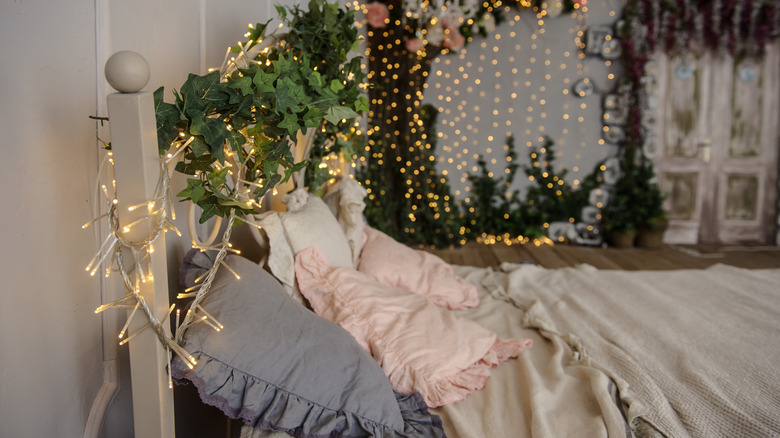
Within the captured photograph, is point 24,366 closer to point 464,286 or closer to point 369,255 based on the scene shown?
point 369,255

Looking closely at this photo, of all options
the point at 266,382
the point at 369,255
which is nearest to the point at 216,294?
the point at 266,382

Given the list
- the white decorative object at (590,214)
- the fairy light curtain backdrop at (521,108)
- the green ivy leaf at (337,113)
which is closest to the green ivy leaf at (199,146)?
the green ivy leaf at (337,113)

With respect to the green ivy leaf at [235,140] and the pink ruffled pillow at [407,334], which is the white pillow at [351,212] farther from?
the green ivy leaf at [235,140]

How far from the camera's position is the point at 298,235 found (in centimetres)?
191

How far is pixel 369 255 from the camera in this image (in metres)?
2.39

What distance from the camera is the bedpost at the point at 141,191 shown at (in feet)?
3.42

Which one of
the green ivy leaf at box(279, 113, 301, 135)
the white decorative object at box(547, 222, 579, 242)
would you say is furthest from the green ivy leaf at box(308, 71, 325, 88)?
the white decorative object at box(547, 222, 579, 242)

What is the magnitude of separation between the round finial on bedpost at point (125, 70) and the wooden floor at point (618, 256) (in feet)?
12.1

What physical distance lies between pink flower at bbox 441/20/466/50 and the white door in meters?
1.96

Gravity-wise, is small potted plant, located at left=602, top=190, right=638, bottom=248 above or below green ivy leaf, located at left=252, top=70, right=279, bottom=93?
below

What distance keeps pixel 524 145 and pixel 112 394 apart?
15.1 ft

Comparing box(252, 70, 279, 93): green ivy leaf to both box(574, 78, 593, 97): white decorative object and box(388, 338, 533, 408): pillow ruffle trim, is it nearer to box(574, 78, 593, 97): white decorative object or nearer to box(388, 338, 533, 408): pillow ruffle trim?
box(388, 338, 533, 408): pillow ruffle trim

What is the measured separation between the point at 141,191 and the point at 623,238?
4.94m

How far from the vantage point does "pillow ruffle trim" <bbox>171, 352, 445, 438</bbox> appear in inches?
48.0
